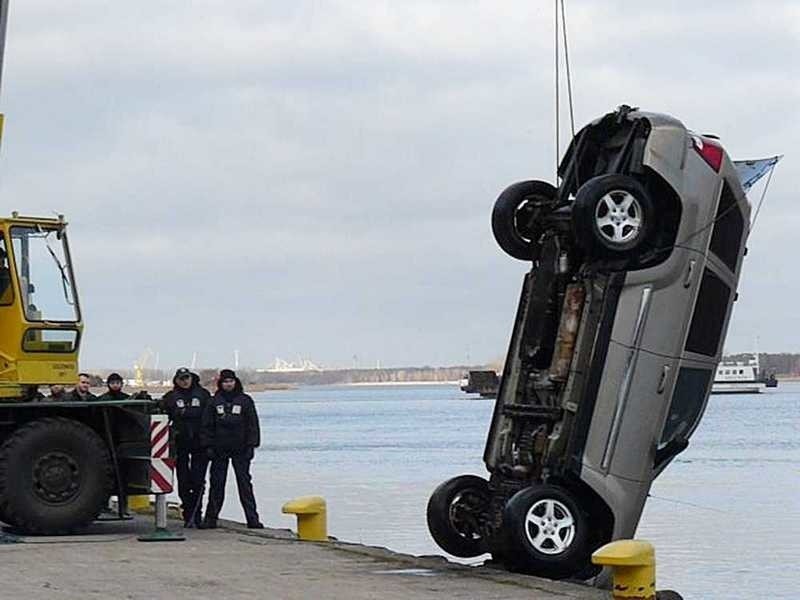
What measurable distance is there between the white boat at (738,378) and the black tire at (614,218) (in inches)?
4950

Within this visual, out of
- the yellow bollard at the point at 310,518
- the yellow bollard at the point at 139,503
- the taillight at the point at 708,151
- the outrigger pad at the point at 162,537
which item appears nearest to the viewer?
the taillight at the point at 708,151

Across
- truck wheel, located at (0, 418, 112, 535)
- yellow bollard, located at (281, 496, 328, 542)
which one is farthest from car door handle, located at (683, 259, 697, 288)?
truck wheel, located at (0, 418, 112, 535)

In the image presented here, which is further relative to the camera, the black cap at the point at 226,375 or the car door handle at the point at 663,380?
the black cap at the point at 226,375

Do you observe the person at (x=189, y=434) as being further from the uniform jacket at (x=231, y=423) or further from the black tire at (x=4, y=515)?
the black tire at (x=4, y=515)

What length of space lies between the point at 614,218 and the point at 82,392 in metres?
8.18

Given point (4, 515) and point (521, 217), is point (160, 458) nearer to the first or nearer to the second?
point (4, 515)

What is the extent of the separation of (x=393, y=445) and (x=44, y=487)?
47.3 meters

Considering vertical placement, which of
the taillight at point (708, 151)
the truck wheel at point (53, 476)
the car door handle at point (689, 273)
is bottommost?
the truck wheel at point (53, 476)

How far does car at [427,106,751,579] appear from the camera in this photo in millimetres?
12633

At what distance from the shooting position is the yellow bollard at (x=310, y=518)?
52.6ft

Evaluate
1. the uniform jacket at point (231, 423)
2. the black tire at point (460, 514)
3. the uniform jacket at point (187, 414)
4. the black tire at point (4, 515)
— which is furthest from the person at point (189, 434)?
the black tire at point (460, 514)

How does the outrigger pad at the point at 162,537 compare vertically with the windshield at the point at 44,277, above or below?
below

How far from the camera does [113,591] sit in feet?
38.4

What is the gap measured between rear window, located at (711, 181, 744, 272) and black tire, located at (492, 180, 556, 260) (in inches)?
55.8
